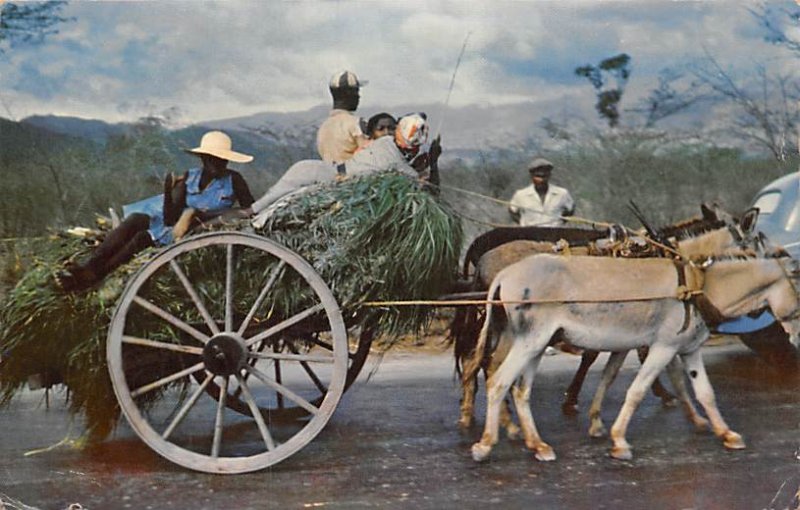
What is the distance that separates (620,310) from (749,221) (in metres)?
0.86

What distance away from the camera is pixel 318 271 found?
191 inches

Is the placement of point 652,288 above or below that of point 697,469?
above

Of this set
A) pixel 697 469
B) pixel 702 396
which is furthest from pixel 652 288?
pixel 697 469

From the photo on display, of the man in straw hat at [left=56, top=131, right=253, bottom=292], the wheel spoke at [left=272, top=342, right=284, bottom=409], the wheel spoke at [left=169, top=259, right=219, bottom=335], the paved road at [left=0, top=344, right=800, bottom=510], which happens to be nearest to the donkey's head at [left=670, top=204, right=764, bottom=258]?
the paved road at [left=0, top=344, right=800, bottom=510]

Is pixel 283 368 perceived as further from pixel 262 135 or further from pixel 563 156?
pixel 563 156

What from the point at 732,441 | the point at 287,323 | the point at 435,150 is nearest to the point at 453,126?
the point at 435,150

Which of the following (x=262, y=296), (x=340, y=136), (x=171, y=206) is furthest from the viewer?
(x=340, y=136)

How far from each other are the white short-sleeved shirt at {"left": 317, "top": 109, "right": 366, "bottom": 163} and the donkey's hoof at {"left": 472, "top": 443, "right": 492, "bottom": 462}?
1.72 metres

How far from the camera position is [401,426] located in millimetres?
5656

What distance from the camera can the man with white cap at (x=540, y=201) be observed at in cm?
525

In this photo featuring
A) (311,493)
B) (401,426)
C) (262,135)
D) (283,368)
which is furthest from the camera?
(283,368)

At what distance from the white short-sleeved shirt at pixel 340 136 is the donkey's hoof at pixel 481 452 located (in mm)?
1718

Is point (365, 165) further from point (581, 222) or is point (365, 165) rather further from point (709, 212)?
point (709, 212)

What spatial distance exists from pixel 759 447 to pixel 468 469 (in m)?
1.65
